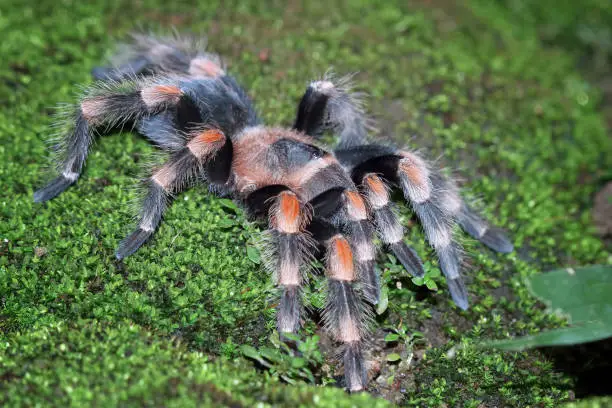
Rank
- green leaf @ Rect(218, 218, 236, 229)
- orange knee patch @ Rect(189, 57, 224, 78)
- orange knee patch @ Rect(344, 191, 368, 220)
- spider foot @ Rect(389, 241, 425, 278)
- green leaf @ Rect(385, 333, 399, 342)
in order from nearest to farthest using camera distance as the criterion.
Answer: orange knee patch @ Rect(344, 191, 368, 220) → green leaf @ Rect(385, 333, 399, 342) → spider foot @ Rect(389, 241, 425, 278) → green leaf @ Rect(218, 218, 236, 229) → orange knee patch @ Rect(189, 57, 224, 78)

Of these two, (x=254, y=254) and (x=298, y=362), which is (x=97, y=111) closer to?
(x=254, y=254)

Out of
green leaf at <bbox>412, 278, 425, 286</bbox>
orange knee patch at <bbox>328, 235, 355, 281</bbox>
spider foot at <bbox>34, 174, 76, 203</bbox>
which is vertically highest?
spider foot at <bbox>34, 174, 76, 203</bbox>

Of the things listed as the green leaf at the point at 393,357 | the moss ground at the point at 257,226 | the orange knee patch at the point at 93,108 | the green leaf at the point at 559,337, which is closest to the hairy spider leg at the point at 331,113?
the moss ground at the point at 257,226

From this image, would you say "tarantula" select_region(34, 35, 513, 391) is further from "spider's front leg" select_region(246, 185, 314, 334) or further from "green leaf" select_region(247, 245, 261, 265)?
"green leaf" select_region(247, 245, 261, 265)

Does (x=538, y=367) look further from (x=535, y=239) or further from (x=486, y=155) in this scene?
(x=486, y=155)

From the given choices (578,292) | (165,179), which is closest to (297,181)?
(165,179)

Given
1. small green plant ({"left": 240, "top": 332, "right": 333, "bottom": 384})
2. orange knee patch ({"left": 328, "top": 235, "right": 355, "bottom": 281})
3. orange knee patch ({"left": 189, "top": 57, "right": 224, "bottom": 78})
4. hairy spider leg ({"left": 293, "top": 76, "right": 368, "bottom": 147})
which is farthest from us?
orange knee patch ({"left": 189, "top": 57, "right": 224, "bottom": 78})

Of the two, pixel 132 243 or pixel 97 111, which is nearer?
pixel 132 243

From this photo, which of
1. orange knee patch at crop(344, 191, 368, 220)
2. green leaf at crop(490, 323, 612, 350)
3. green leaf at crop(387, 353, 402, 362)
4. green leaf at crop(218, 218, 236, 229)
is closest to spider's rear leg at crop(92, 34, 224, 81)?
green leaf at crop(218, 218, 236, 229)

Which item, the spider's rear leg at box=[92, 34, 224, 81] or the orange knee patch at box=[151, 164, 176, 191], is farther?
the spider's rear leg at box=[92, 34, 224, 81]
